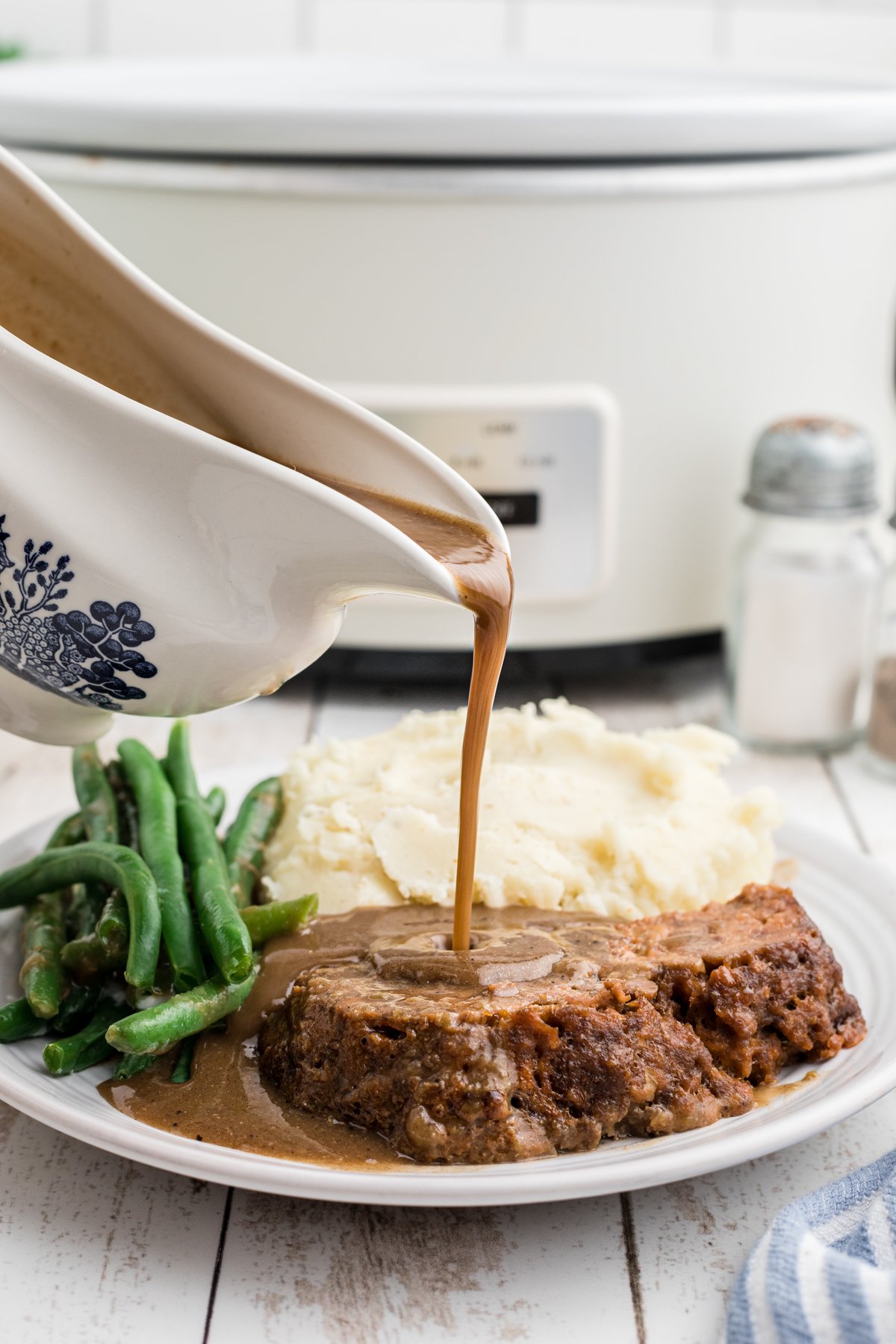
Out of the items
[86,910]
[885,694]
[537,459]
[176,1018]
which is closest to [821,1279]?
[176,1018]

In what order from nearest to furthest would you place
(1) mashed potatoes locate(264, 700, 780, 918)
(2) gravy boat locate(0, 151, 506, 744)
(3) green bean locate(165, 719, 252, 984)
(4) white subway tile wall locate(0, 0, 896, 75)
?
(2) gravy boat locate(0, 151, 506, 744), (3) green bean locate(165, 719, 252, 984), (1) mashed potatoes locate(264, 700, 780, 918), (4) white subway tile wall locate(0, 0, 896, 75)

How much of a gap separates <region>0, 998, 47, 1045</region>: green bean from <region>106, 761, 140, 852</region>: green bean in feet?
1.26

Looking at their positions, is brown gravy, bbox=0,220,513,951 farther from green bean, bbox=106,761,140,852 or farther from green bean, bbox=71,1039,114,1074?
green bean, bbox=106,761,140,852

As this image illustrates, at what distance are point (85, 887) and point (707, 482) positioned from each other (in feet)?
6.46

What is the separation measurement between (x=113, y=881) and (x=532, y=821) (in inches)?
25.3

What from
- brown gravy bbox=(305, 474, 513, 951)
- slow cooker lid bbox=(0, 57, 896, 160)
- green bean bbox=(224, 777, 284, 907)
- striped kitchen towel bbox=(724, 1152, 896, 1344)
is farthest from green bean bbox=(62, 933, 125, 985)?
slow cooker lid bbox=(0, 57, 896, 160)

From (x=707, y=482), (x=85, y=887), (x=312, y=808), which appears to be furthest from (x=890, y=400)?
(x=85, y=887)

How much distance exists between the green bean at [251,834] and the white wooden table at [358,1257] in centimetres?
47

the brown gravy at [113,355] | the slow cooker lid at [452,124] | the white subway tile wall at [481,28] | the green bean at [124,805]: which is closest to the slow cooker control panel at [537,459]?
the slow cooker lid at [452,124]

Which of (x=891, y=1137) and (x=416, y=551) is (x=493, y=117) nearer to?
(x=416, y=551)

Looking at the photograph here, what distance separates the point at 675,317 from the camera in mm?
3596

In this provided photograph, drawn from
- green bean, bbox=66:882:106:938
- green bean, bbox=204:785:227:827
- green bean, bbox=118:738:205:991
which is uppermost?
green bean, bbox=118:738:205:991

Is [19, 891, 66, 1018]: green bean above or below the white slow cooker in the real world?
below

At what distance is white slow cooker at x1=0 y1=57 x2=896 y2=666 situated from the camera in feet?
11.0
